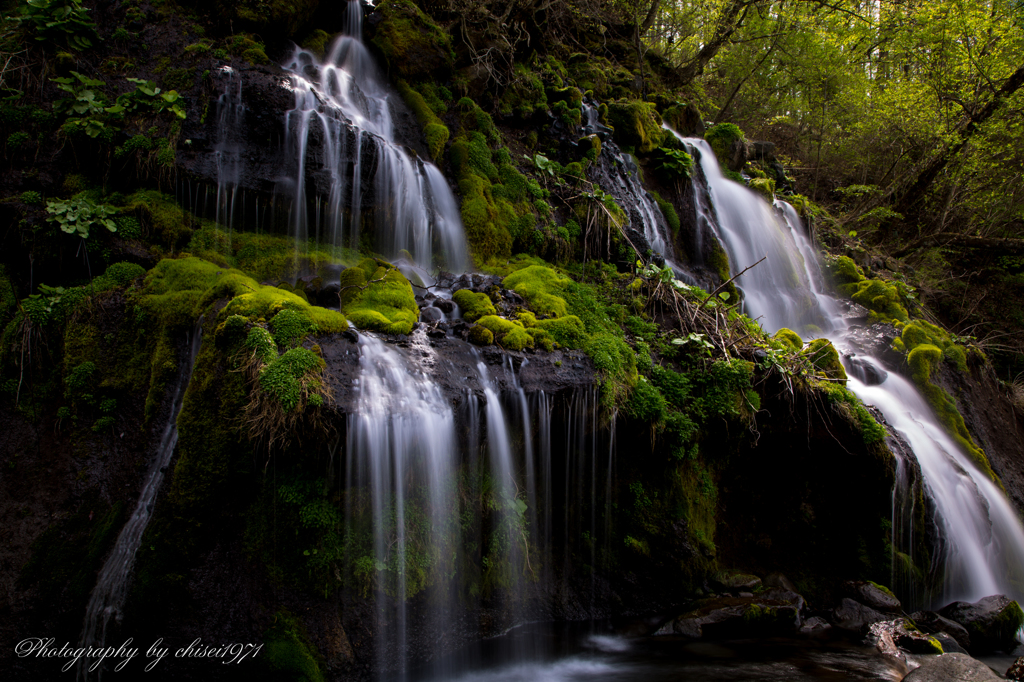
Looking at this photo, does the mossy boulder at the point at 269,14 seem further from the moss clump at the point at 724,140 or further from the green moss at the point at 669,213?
the moss clump at the point at 724,140

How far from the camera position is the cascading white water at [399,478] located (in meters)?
4.20

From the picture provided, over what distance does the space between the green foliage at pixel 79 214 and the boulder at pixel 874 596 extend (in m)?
9.37

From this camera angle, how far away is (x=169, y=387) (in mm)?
4777

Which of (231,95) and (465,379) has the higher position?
(231,95)

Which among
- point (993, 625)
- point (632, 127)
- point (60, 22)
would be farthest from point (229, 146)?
point (993, 625)

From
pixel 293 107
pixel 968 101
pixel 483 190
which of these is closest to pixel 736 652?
pixel 483 190

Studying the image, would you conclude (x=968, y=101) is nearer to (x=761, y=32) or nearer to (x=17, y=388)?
(x=761, y=32)

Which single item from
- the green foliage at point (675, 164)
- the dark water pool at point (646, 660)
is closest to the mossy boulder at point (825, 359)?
the dark water pool at point (646, 660)

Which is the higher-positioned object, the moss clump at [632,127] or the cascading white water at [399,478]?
the moss clump at [632,127]

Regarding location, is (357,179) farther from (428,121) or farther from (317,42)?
(317,42)

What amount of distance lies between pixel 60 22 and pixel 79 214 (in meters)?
3.08

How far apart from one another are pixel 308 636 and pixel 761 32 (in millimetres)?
19160

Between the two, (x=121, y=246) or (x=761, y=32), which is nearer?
(x=121, y=246)

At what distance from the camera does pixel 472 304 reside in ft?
19.4
